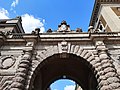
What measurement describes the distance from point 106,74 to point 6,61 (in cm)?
775

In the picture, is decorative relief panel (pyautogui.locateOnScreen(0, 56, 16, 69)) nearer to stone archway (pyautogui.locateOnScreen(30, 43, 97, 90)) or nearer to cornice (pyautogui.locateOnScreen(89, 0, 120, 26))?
stone archway (pyautogui.locateOnScreen(30, 43, 97, 90))

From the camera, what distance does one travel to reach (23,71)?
35.1 feet

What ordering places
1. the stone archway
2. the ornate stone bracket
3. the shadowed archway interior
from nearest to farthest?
the stone archway
the ornate stone bracket
the shadowed archway interior

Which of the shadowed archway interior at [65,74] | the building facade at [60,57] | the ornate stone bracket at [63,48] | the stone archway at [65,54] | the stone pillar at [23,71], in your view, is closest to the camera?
the stone pillar at [23,71]

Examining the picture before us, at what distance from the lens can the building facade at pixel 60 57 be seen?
1059 cm

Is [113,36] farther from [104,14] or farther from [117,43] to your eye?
[104,14]

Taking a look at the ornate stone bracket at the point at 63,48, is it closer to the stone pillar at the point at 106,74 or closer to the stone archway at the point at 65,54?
the stone archway at the point at 65,54

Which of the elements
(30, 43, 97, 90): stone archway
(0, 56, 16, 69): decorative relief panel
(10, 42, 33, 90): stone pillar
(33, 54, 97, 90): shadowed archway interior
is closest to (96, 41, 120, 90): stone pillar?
(30, 43, 97, 90): stone archway

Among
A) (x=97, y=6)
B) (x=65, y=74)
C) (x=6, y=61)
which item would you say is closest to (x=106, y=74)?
(x=65, y=74)

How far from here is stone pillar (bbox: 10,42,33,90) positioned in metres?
9.91

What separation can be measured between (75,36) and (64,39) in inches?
42.3

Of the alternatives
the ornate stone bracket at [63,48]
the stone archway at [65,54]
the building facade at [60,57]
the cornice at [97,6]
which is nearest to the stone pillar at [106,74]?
the building facade at [60,57]

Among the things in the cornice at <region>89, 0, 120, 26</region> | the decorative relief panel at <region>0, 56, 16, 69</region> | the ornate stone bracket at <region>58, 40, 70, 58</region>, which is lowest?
the decorative relief panel at <region>0, 56, 16, 69</region>

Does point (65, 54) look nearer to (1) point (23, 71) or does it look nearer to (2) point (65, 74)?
(1) point (23, 71)
